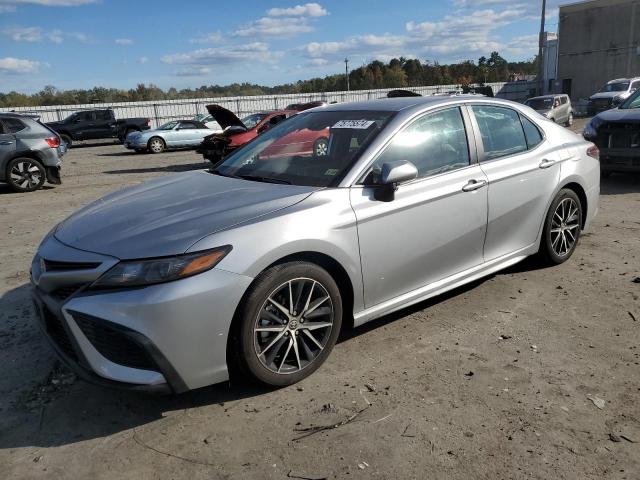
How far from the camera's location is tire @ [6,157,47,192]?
11102mm

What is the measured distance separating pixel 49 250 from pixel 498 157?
10.8 feet

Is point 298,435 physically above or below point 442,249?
below

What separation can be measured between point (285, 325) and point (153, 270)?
82 cm

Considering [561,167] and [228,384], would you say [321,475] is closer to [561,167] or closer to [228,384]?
[228,384]

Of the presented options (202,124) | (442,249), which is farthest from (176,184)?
(202,124)

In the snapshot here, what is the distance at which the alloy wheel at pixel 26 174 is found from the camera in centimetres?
1115

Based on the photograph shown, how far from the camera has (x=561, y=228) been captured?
5031 millimetres

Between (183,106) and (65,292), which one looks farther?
(183,106)

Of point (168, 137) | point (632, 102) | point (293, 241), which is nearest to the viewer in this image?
point (293, 241)

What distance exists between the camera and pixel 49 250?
320cm

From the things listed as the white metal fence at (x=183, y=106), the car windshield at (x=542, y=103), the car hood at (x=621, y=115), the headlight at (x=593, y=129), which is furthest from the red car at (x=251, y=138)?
the white metal fence at (x=183, y=106)

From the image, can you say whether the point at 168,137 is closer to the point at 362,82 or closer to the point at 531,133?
the point at 531,133

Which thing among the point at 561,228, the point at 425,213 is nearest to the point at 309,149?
the point at 425,213

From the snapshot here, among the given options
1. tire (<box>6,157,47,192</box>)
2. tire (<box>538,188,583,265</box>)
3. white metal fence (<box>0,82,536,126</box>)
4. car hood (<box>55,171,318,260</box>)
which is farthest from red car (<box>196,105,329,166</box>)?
white metal fence (<box>0,82,536,126</box>)
